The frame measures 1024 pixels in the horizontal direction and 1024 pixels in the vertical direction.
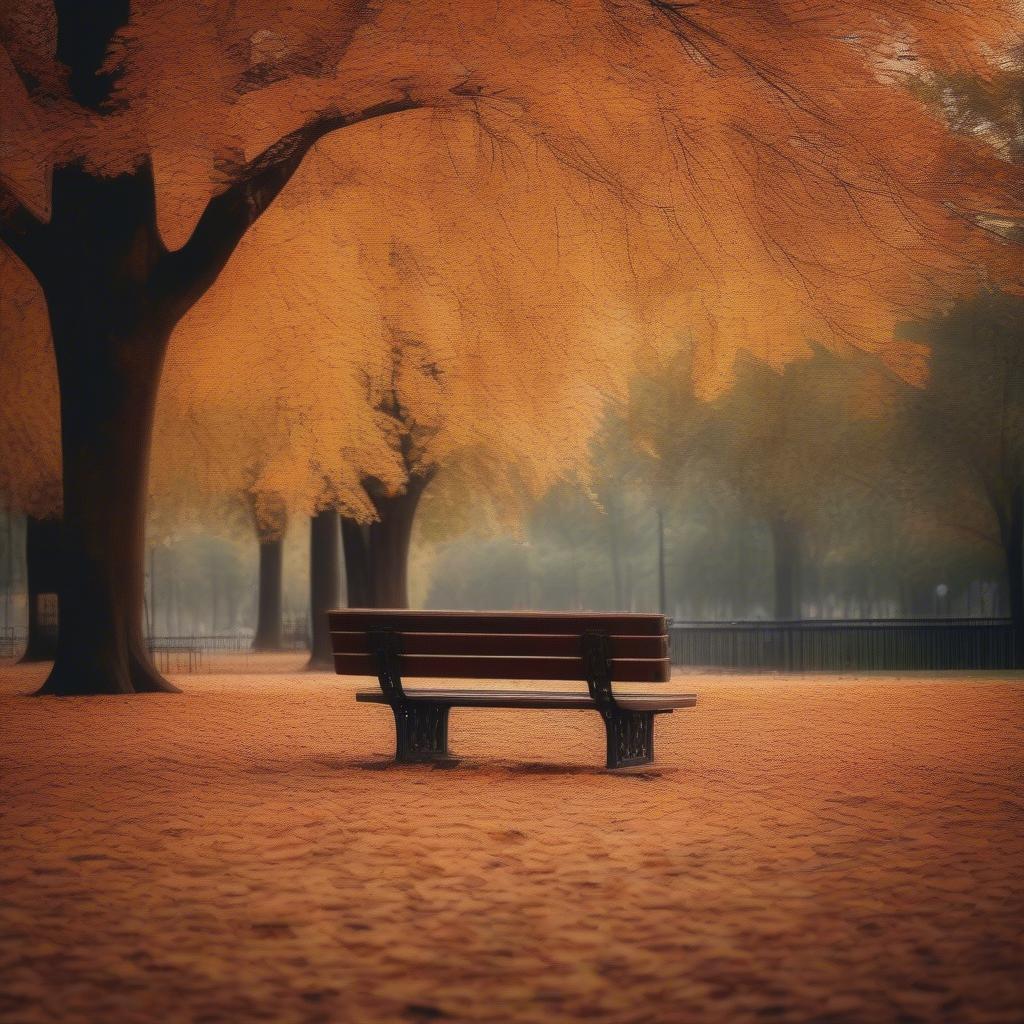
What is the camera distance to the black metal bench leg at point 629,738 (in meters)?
8.69

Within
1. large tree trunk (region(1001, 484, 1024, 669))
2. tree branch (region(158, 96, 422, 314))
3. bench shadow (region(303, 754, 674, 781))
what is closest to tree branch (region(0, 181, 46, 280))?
tree branch (region(158, 96, 422, 314))

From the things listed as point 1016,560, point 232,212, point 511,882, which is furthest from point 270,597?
point 511,882

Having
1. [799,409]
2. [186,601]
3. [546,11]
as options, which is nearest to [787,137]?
[546,11]

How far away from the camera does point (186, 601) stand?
70.9 metres

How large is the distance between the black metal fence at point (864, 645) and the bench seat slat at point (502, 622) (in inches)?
815

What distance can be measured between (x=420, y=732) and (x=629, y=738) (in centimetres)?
134

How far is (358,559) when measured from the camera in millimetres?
25359

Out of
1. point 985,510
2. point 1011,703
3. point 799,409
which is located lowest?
point 1011,703

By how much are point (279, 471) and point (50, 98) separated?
7109 millimetres

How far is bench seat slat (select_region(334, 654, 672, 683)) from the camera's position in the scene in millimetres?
8500

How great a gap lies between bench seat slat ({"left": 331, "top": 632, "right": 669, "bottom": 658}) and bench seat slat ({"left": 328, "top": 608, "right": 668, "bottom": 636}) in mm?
32

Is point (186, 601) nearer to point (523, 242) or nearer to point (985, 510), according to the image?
point (985, 510)

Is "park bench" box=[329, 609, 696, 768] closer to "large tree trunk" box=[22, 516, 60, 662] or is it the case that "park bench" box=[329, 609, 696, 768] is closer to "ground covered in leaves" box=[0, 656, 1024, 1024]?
"ground covered in leaves" box=[0, 656, 1024, 1024]

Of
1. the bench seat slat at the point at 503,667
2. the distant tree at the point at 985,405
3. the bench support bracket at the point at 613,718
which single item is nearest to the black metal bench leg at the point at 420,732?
the bench seat slat at the point at 503,667
